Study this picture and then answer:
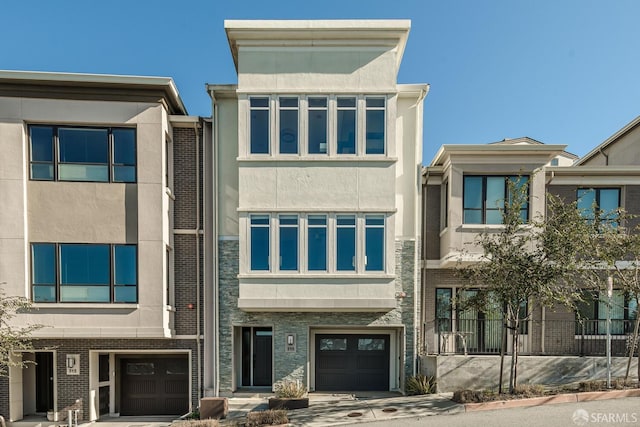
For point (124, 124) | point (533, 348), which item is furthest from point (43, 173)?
point (533, 348)

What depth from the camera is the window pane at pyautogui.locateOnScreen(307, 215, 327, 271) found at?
1136 cm

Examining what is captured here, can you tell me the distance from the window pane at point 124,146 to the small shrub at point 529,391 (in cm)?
1277

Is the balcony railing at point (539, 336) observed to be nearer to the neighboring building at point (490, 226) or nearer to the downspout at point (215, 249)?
the neighboring building at point (490, 226)

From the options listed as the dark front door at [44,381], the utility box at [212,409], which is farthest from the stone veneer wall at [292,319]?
the dark front door at [44,381]

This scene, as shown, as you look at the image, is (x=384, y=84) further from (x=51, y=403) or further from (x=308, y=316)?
(x=51, y=403)

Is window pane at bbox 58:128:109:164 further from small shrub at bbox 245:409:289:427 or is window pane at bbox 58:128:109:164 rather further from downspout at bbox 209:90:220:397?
small shrub at bbox 245:409:289:427

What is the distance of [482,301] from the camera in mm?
10055

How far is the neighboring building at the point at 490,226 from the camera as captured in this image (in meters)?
12.0

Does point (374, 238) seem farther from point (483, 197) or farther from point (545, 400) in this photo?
point (545, 400)

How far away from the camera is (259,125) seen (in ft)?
37.8

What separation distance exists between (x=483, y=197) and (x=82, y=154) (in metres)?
12.8

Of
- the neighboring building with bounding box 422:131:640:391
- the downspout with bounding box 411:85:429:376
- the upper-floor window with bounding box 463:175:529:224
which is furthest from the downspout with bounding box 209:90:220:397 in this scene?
the upper-floor window with bounding box 463:175:529:224

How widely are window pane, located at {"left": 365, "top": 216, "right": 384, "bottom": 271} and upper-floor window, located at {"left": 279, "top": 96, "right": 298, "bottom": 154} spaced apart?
10.6ft

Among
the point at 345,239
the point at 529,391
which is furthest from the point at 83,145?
the point at 529,391
